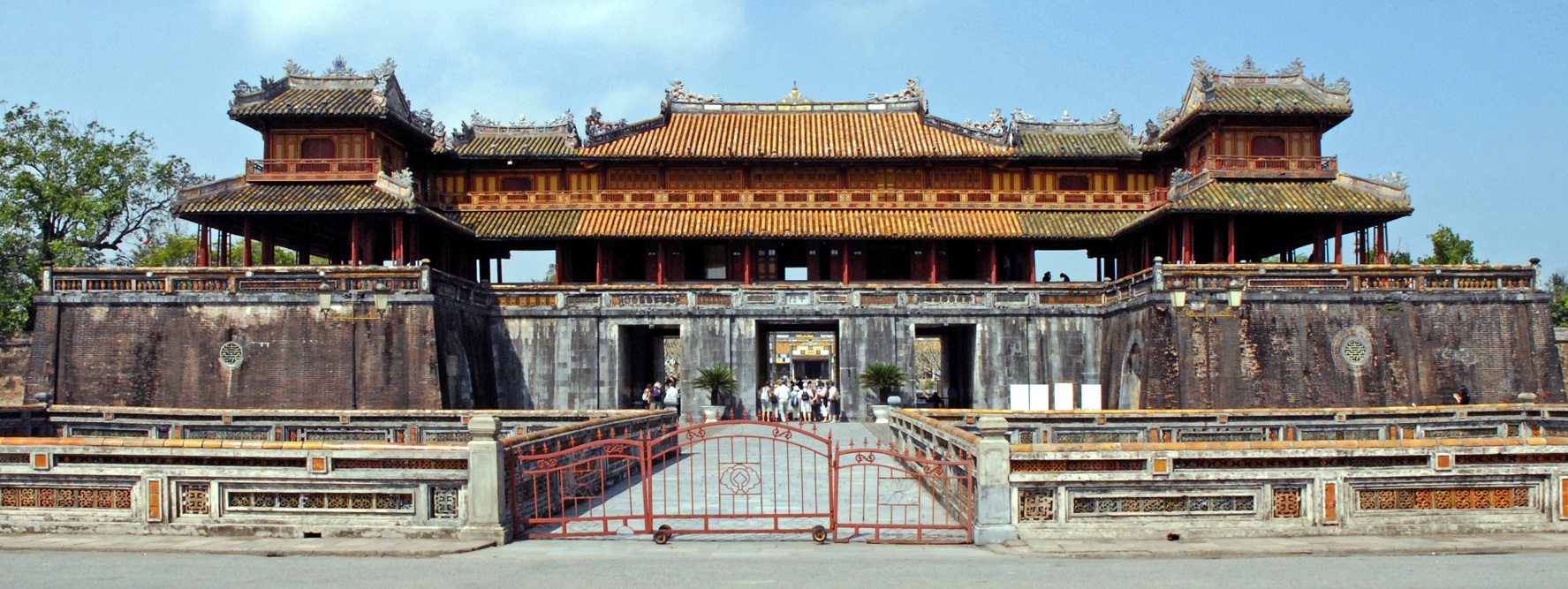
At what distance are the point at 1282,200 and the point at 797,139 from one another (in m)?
15.9

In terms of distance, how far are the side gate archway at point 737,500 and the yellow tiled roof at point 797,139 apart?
20.7 m

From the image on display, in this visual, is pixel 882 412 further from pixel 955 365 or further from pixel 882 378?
pixel 955 365

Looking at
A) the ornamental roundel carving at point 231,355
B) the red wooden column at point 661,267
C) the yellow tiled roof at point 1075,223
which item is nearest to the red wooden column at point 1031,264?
the yellow tiled roof at point 1075,223

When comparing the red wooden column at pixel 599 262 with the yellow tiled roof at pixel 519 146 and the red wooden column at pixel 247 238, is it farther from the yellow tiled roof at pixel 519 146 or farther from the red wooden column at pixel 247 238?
the red wooden column at pixel 247 238

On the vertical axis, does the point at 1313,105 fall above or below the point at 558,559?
above

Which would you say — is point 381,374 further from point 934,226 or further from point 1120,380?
point 1120,380

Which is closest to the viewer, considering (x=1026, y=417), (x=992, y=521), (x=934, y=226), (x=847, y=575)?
(x=847, y=575)

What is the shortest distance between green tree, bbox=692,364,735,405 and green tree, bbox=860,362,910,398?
4010 millimetres

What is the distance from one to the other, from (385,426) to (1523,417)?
916 inches

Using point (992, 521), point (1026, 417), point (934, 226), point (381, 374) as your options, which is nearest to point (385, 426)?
point (381, 374)

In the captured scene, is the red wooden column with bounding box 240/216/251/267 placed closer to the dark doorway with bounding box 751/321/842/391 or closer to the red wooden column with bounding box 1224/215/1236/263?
the red wooden column with bounding box 1224/215/1236/263

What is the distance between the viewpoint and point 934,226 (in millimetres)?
38125

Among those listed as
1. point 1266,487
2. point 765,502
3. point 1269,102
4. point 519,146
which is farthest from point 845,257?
point 1266,487

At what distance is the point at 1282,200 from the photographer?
3419cm
